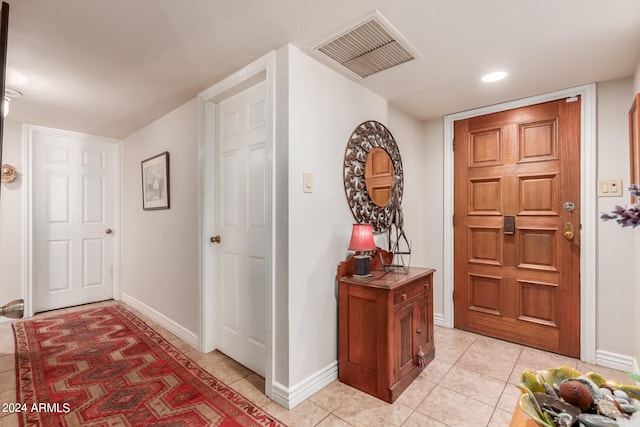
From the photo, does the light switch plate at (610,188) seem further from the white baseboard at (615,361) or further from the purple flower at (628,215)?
the purple flower at (628,215)

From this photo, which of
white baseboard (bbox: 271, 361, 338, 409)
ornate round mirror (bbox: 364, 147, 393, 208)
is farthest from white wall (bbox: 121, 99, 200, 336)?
ornate round mirror (bbox: 364, 147, 393, 208)

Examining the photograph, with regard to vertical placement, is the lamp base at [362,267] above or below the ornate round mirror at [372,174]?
below

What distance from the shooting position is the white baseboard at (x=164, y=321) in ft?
8.81

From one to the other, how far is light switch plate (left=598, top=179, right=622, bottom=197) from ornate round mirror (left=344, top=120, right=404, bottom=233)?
1.52 metres

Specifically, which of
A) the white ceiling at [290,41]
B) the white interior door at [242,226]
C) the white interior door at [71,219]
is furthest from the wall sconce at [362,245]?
the white interior door at [71,219]

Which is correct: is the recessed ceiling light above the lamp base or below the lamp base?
above

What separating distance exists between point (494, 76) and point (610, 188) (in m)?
1.23

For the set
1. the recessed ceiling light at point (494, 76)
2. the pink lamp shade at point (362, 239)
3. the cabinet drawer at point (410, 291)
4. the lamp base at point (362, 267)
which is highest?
the recessed ceiling light at point (494, 76)

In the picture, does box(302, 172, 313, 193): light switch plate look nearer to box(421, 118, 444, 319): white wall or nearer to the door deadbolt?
box(421, 118, 444, 319): white wall

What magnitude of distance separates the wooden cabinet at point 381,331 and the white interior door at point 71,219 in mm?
3613

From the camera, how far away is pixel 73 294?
3.82 metres

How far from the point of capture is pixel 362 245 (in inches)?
80.0

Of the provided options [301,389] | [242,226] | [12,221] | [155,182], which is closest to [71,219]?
A: [12,221]

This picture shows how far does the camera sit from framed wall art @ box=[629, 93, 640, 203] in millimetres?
1836
